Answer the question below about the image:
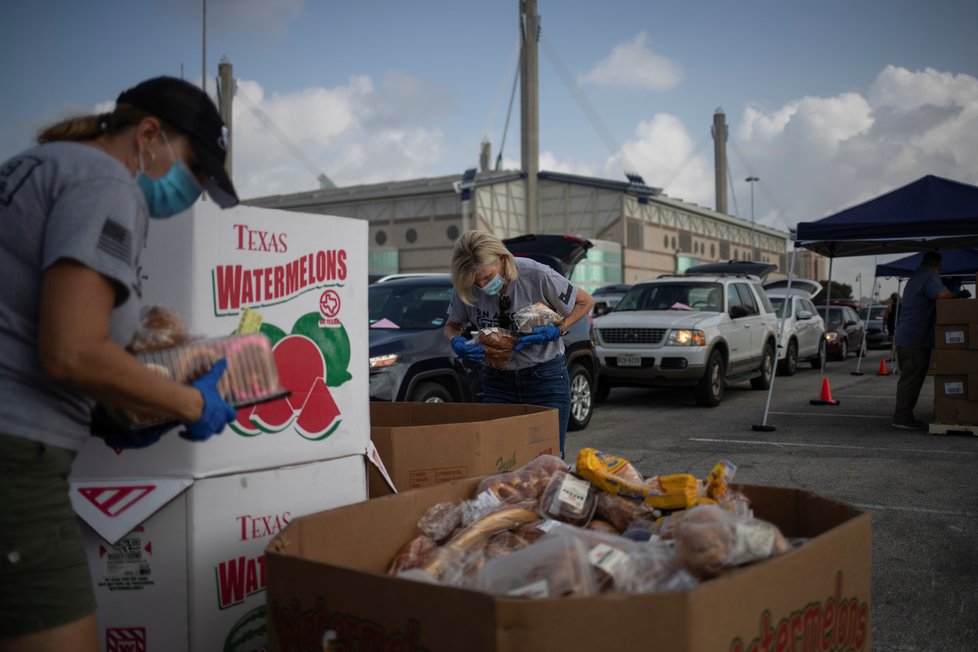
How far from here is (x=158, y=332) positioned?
6.02ft

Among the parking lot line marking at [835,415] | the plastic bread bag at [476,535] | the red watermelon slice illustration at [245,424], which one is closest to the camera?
the plastic bread bag at [476,535]

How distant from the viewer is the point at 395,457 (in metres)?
3.02

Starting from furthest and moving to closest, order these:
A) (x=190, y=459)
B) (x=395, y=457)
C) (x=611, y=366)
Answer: (x=611, y=366), (x=395, y=457), (x=190, y=459)

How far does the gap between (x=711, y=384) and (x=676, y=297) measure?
183 centimetres

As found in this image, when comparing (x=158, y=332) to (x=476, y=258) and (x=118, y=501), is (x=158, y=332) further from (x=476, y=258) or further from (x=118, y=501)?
(x=476, y=258)

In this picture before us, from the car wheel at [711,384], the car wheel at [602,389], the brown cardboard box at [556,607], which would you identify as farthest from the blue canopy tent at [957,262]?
the brown cardboard box at [556,607]

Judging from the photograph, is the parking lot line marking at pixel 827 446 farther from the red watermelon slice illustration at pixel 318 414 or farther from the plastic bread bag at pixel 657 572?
the plastic bread bag at pixel 657 572

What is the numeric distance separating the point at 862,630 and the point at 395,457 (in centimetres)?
163

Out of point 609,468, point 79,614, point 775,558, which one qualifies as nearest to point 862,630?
point 775,558

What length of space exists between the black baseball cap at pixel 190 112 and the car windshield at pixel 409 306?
5.94 metres

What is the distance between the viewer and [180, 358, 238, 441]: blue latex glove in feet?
5.53

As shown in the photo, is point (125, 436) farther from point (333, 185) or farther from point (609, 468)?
point (333, 185)

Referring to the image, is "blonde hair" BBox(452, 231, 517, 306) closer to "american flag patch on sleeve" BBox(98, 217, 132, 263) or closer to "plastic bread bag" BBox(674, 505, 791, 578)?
"plastic bread bag" BBox(674, 505, 791, 578)

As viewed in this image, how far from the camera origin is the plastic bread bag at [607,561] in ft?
5.63
